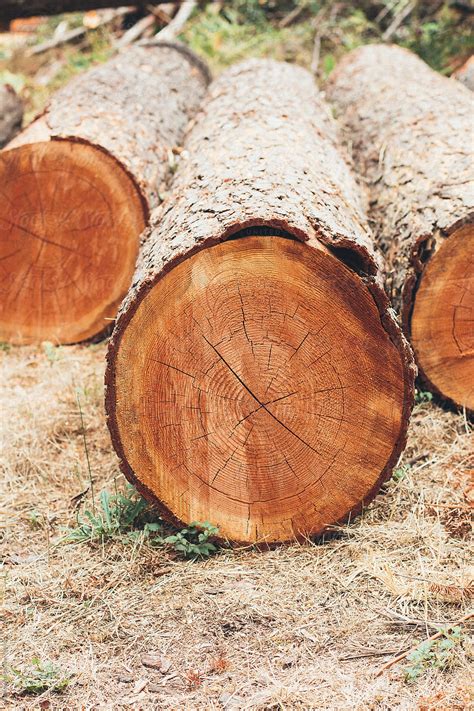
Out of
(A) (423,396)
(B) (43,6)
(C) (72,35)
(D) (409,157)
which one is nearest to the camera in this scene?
(A) (423,396)

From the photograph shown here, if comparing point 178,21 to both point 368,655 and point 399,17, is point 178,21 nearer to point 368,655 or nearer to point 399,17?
point 399,17

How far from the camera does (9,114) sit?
22.1 ft

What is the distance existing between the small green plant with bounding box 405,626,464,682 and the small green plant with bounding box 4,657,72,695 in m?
1.03

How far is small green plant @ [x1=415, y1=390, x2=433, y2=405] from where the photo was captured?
11.3ft

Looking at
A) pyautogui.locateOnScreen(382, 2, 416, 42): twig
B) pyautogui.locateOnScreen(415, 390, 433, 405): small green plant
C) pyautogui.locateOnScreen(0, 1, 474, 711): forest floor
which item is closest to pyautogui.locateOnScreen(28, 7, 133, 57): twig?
pyautogui.locateOnScreen(382, 2, 416, 42): twig

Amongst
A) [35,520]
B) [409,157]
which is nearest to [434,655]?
[35,520]

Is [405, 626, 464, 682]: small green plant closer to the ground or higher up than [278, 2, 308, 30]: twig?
closer to the ground

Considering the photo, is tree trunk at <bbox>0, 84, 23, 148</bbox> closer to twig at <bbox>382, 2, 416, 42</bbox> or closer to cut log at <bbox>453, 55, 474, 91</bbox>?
cut log at <bbox>453, 55, 474, 91</bbox>

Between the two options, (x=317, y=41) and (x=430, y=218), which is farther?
(x=317, y=41)

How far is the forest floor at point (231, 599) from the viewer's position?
7.18 feet

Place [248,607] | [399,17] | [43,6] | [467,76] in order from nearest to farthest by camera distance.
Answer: [248,607], [467,76], [43,6], [399,17]

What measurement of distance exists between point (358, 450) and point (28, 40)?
886cm

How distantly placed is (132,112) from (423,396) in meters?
2.60

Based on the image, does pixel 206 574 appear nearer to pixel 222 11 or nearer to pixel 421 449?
pixel 421 449
